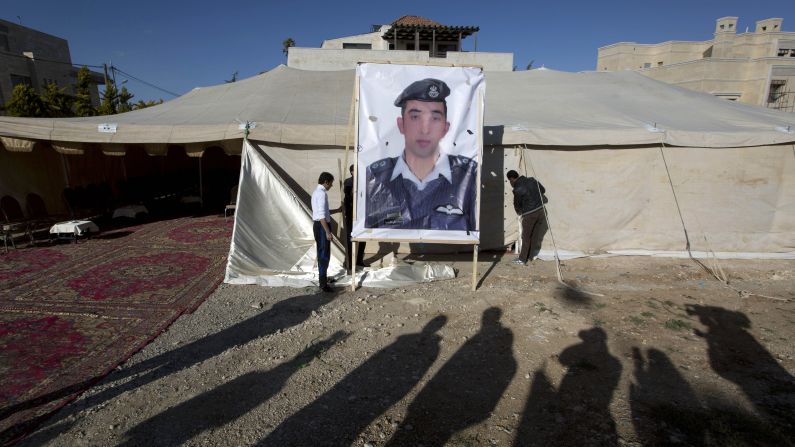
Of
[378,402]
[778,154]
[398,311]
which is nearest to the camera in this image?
[378,402]

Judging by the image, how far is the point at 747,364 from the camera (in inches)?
151

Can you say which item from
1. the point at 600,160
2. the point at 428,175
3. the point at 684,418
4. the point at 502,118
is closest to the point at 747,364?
the point at 684,418

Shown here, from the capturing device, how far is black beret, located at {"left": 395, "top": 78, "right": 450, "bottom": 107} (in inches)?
209

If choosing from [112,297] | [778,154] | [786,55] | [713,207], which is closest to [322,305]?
[112,297]

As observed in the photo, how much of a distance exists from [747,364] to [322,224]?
4750 mm

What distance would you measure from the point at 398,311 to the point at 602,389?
2315 millimetres

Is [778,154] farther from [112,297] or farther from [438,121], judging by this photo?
[112,297]

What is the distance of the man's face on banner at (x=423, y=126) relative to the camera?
5375mm

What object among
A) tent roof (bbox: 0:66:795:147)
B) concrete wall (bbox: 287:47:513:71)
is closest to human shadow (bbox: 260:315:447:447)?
tent roof (bbox: 0:66:795:147)

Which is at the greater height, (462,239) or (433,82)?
(433,82)

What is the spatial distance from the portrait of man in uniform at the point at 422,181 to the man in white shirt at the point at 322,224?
1.70 ft

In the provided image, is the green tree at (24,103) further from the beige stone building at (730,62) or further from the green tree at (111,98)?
the beige stone building at (730,62)

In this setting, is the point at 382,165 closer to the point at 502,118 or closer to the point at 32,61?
the point at 502,118

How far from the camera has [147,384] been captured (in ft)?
11.3
